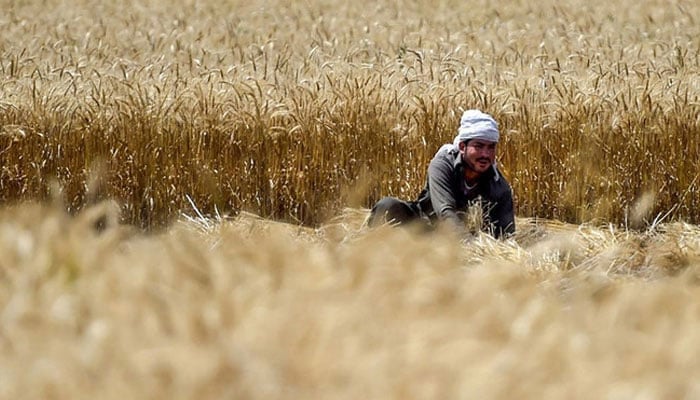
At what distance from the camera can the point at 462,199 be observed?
5801 millimetres

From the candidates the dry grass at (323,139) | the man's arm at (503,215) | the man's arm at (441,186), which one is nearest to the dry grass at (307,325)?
the man's arm at (441,186)

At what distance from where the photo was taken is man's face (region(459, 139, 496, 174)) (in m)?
5.63

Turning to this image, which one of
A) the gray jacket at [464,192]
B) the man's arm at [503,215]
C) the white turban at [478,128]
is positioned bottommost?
the man's arm at [503,215]

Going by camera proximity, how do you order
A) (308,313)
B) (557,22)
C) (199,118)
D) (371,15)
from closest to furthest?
(308,313)
(199,118)
(557,22)
(371,15)

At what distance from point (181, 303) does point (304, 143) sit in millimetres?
5478

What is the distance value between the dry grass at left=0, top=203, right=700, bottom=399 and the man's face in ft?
12.0

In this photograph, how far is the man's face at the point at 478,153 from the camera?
563 cm

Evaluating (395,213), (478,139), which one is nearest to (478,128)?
(478,139)

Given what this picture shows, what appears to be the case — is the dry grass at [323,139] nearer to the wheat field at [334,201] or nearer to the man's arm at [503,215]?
the wheat field at [334,201]

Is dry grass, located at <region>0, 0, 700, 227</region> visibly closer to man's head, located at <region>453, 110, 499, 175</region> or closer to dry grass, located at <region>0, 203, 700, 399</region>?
man's head, located at <region>453, 110, 499, 175</region>

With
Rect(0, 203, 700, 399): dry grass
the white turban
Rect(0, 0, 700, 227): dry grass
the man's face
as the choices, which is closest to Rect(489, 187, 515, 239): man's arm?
the man's face

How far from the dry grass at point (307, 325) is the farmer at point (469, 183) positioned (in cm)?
365

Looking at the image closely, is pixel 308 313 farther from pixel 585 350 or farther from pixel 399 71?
pixel 399 71

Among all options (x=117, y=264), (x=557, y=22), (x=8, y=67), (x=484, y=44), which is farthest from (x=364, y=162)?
(x=557, y=22)
